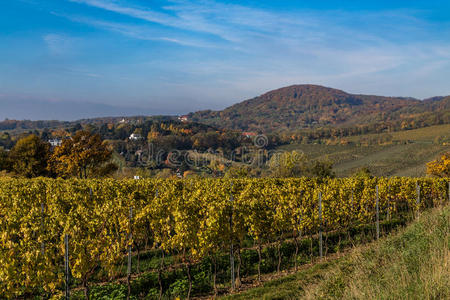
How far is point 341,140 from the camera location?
9950cm

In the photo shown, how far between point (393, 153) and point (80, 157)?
64.0m

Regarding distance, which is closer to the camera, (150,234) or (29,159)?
(150,234)

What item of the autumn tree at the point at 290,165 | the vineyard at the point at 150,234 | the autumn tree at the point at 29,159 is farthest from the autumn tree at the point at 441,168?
the autumn tree at the point at 29,159

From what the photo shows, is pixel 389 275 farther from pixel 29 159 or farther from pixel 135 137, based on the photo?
pixel 135 137

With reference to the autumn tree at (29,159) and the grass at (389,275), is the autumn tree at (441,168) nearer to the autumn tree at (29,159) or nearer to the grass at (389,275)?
the grass at (389,275)

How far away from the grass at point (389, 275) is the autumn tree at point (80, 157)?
31043 mm

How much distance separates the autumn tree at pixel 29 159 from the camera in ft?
120

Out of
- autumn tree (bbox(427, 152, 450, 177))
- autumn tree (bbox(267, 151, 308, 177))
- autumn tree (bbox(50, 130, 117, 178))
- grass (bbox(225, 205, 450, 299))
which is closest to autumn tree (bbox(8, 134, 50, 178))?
autumn tree (bbox(50, 130, 117, 178))

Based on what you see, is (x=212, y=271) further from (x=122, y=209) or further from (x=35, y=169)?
(x=35, y=169)

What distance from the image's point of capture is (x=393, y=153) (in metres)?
73.1

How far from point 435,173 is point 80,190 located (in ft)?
119

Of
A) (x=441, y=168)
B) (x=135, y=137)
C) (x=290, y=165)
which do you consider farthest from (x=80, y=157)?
(x=135, y=137)

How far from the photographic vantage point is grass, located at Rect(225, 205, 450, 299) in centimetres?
552

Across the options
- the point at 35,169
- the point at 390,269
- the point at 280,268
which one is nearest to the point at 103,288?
the point at 280,268
